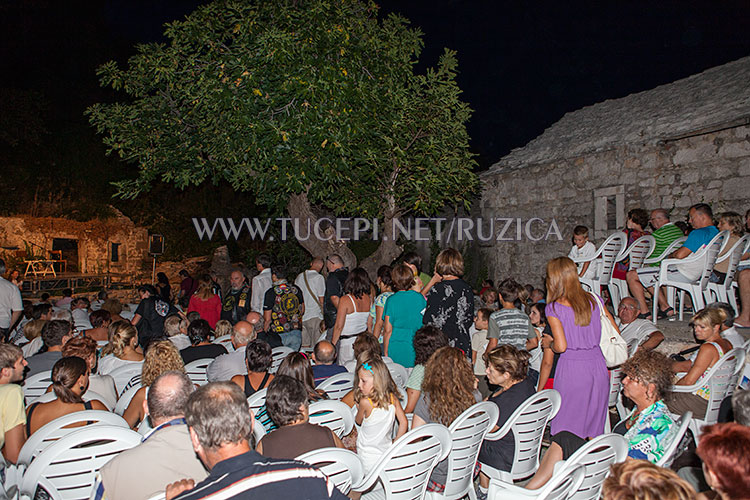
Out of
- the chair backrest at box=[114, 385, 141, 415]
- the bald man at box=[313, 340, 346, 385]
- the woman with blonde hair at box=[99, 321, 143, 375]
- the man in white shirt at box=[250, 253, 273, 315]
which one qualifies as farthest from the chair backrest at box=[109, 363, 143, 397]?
the man in white shirt at box=[250, 253, 273, 315]

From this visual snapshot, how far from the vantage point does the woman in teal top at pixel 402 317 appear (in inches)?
203

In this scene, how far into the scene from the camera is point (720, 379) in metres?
3.93

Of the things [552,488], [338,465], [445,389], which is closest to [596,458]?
[552,488]

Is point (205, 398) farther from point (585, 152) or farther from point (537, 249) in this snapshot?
point (537, 249)

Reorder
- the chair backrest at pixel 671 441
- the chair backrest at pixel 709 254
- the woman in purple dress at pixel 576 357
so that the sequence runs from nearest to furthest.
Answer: the chair backrest at pixel 671 441 < the woman in purple dress at pixel 576 357 < the chair backrest at pixel 709 254

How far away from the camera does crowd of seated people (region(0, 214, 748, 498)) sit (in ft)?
8.80

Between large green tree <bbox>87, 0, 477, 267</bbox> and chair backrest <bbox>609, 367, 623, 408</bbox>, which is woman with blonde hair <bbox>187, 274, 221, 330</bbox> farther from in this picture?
chair backrest <bbox>609, 367, 623, 408</bbox>

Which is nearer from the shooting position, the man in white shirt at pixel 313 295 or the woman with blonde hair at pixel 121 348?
the woman with blonde hair at pixel 121 348

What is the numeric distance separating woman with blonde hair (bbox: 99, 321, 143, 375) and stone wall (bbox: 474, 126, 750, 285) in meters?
8.64

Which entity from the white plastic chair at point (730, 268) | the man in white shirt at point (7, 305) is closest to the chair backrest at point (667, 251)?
the white plastic chair at point (730, 268)

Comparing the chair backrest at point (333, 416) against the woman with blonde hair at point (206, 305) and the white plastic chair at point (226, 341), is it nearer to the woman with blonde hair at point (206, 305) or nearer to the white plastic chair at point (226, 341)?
the white plastic chair at point (226, 341)

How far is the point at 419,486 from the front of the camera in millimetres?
2859

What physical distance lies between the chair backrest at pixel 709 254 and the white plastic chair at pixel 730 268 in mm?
86

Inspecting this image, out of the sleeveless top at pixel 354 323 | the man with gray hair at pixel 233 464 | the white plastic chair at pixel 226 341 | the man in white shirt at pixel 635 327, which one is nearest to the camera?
the man with gray hair at pixel 233 464
